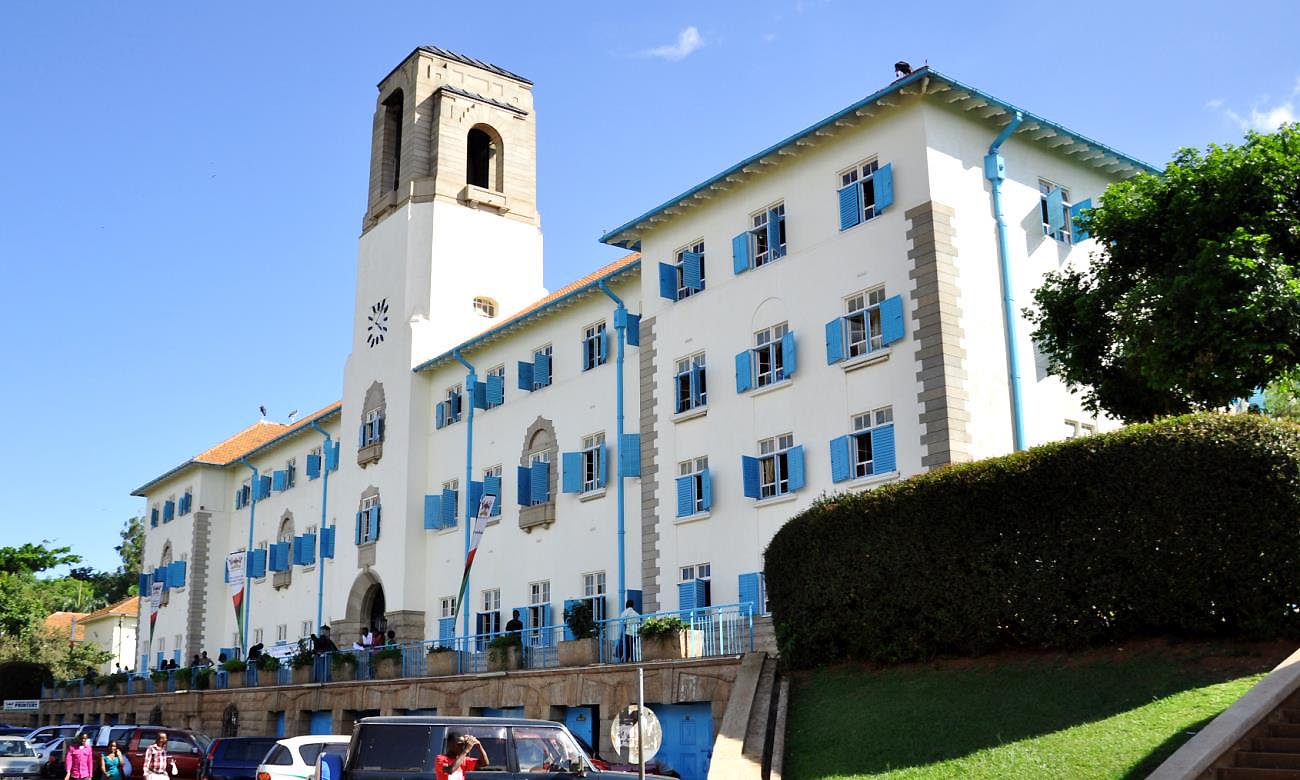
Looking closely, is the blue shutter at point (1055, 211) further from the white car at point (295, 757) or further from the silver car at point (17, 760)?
the silver car at point (17, 760)

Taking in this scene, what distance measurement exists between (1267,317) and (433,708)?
2022cm

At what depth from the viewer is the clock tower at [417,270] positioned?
41719mm

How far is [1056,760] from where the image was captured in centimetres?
1499

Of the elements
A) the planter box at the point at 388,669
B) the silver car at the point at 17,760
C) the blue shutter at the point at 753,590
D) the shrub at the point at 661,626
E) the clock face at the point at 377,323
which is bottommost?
the silver car at the point at 17,760

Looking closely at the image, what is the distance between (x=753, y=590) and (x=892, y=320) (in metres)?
6.34

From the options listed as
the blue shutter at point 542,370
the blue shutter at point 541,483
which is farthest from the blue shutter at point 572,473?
the blue shutter at point 542,370

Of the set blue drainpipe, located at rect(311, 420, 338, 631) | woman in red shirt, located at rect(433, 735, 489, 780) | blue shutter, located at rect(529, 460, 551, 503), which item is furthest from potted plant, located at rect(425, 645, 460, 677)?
woman in red shirt, located at rect(433, 735, 489, 780)

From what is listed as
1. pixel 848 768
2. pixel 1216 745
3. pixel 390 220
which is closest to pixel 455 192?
pixel 390 220

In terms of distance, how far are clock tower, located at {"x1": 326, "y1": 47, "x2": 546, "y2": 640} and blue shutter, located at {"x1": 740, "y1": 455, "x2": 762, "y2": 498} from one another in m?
14.6

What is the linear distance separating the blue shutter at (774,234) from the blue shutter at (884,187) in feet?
9.84

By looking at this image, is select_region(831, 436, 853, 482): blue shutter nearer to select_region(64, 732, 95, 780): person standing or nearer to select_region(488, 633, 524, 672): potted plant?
select_region(488, 633, 524, 672): potted plant

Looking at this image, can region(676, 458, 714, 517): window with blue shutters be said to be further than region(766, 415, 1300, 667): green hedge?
Yes

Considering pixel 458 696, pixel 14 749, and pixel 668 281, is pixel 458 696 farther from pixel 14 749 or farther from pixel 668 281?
pixel 668 281

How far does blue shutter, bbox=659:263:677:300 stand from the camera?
3130cm
